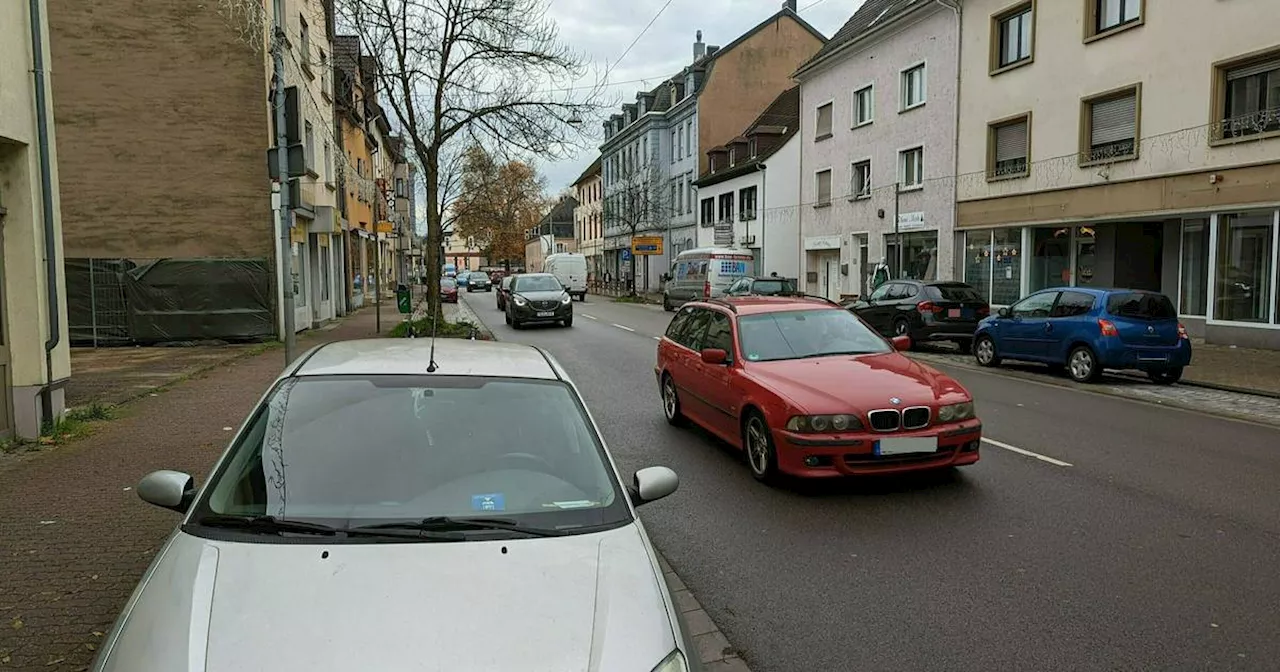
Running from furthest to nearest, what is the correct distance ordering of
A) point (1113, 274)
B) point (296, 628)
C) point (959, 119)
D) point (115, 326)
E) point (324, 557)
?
point (959, 119), point (1113, 274), point (115, 326), point (324, 557), point (296, 628)

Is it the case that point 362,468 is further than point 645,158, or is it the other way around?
point 645,158

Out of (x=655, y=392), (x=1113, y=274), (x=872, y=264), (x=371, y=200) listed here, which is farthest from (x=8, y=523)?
(x=371, y=200)

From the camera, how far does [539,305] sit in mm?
24516

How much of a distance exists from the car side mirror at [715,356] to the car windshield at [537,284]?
18274 millimetres

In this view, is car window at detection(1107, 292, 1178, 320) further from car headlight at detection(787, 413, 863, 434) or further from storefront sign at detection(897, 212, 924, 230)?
storefront sign at detection(897, 212, 924, 230)

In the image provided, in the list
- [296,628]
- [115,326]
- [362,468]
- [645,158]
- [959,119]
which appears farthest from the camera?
[645,158]

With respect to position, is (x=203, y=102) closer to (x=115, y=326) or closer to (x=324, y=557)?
(x=115, y=326)

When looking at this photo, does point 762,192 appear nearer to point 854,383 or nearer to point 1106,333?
point 1106,333

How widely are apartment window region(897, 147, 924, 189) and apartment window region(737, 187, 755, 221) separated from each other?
42.6ft

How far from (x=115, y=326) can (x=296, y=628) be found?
61.9ft

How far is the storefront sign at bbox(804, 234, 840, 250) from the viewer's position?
3316cm

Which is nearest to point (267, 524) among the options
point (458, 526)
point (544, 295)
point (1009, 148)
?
point (458, 526)

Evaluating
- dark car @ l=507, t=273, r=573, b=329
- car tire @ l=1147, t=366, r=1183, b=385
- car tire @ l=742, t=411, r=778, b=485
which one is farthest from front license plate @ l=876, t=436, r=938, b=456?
dark car @ l=507, t=273, r=573, b=329

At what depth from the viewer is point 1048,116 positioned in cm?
2212
